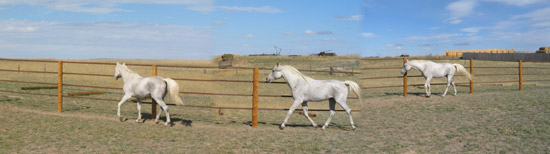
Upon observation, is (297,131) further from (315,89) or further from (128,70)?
(128,70)

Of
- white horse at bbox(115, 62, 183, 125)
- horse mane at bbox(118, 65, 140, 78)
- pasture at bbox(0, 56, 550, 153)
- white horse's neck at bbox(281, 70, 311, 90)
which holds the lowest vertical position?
pasture at bbox(0, 56, 550, 153)

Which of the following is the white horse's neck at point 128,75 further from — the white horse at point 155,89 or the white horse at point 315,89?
the white horse at point 315,89

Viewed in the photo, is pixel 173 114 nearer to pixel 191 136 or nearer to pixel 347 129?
pixel 191 136

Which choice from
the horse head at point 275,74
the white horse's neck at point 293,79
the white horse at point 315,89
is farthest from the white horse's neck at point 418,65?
the horse head at point 275,74

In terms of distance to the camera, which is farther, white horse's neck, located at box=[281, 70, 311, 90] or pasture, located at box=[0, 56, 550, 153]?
white horse's neck, located at box=[281, 70, 311, 90]

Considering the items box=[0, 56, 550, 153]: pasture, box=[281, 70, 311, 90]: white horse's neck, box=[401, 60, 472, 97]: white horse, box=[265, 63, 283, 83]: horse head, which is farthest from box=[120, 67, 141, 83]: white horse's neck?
box=[401, 60, 472, 97]: white horse

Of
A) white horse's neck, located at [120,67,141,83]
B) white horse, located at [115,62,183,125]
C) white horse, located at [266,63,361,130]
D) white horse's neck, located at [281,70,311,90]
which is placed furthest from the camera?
white horse's neck, located at [120,67,141,83]

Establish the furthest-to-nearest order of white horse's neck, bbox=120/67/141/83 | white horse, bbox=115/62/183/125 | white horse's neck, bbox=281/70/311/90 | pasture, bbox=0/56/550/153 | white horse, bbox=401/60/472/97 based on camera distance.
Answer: white horse, bbox=401/60/472/97
white horse's neck, bbox=120/67/141/83
white horse, bbox=115/62/183/125
white horse's neck, bbox=281/70/311/90
pasture, bbox=0/56/550/153

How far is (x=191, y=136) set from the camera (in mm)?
5652

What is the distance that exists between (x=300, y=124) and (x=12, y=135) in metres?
4.59

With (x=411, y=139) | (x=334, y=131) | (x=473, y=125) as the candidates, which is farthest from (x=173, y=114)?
(x=473, y=125)

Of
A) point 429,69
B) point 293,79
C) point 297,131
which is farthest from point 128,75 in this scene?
point 429,69

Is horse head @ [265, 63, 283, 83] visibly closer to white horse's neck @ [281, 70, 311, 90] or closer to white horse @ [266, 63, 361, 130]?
white horse @ [266, 63, 361, 130]

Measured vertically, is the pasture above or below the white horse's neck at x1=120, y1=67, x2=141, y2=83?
below
